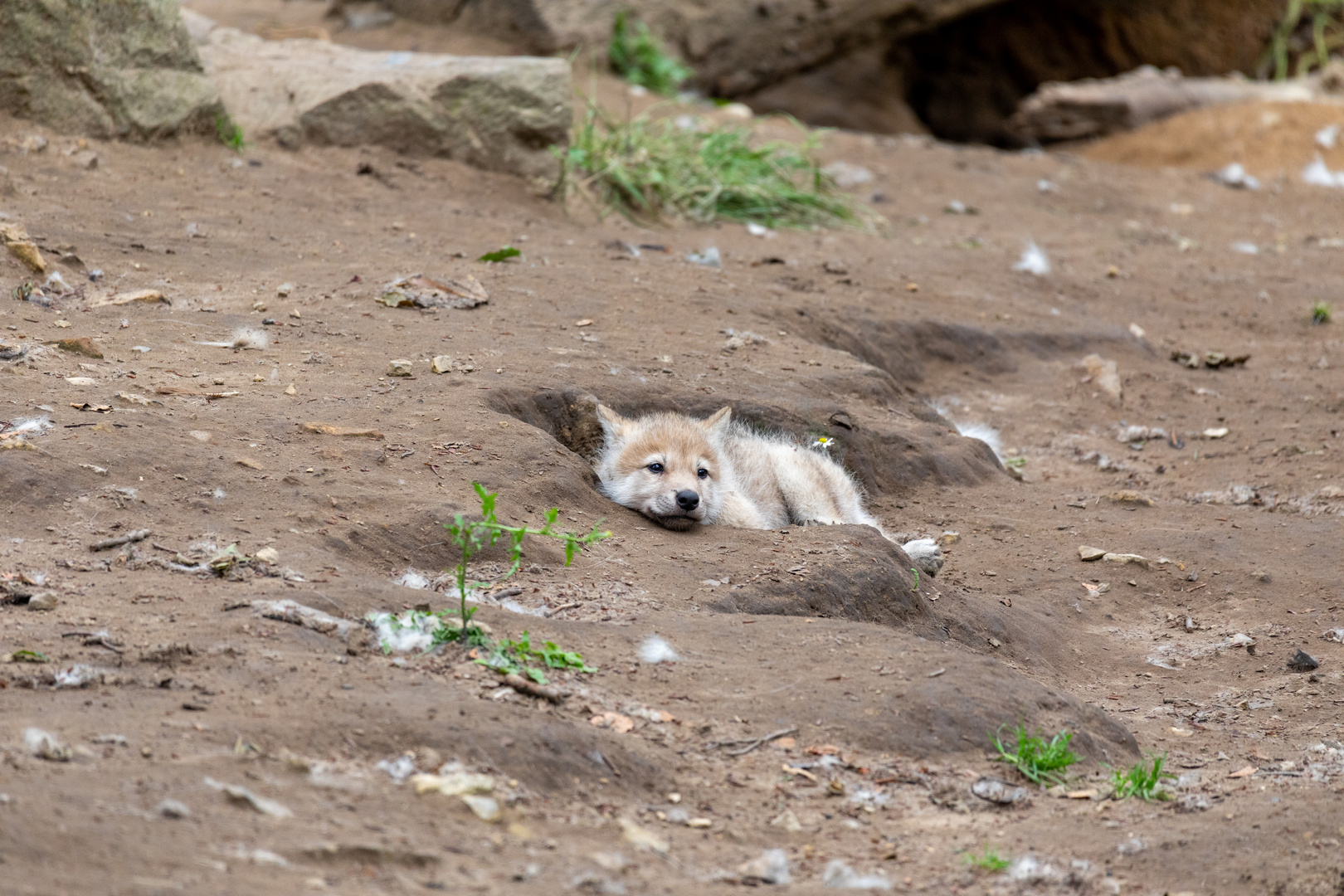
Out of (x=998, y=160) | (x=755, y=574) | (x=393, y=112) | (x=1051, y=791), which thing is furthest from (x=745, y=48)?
(x=1051, y=791)

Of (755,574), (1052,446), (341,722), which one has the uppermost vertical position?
(341,722)

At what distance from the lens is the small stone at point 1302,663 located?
163 inches

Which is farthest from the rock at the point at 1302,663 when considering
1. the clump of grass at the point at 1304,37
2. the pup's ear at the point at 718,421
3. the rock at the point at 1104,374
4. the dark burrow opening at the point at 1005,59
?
the clump of grass at the point at 1304,37

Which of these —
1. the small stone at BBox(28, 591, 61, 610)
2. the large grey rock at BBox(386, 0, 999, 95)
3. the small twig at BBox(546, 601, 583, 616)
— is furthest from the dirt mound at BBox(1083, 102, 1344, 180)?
the small stone at BBox(28, 591, 61, 610)

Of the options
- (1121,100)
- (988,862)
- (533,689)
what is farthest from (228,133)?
(1121,100)

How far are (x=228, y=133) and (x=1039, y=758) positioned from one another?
19.3ft

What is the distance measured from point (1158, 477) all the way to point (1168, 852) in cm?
351

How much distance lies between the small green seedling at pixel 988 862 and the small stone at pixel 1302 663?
198 cm

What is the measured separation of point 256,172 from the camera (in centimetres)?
697

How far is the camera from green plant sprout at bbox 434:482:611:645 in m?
3.13

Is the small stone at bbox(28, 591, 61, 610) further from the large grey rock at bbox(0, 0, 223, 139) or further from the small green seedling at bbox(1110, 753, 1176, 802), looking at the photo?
the large grey rock at bbox(0, 0, 223, 139)

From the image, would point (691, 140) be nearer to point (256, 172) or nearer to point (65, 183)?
point (256, 172)

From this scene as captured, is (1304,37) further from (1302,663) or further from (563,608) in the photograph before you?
(563,608)

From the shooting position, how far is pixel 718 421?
5047mm
